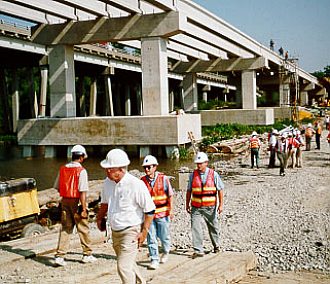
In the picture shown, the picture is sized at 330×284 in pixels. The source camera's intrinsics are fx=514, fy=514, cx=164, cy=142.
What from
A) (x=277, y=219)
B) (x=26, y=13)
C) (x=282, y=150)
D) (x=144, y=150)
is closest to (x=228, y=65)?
(x=144, y=150)

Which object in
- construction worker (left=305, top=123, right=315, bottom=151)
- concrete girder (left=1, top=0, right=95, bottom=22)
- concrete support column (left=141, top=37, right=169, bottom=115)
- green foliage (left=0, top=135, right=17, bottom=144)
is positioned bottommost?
construction worker (left=305, top=123, right=315, bottom=151)

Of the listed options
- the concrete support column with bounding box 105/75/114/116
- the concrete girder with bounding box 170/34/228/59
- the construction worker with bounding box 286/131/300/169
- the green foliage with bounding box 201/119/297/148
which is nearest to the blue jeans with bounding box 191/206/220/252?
the construction worker with bounding box 286/131/300/169

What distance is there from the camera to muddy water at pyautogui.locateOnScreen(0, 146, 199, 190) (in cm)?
2208

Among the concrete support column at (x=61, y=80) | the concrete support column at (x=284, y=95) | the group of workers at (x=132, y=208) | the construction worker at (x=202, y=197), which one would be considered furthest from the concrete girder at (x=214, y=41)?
the group of workers at (x=132, y=208)

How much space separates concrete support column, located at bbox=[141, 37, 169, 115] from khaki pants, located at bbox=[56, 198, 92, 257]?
20886 millimetres

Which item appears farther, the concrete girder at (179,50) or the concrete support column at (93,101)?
the concrete support column at (93,101)

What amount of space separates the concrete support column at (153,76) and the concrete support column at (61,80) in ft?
17.9

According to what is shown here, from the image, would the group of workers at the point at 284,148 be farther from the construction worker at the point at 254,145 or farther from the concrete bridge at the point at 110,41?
the concrete bridge at the point at 110,41

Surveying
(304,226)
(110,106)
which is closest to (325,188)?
(304,226)

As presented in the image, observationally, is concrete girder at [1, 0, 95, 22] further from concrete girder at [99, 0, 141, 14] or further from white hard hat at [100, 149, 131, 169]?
white hard hat at [100, 149, 131, 169]

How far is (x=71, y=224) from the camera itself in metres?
7.88

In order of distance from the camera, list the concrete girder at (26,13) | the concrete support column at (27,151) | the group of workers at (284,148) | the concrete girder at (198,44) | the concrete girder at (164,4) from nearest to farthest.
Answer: the group of workers at (284,148) → the concrete girder at (164,4) → the concrete girder at (26,13) → the concrete support column at (27,151) → the concrete girder at (198,44)

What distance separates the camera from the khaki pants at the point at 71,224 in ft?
25.5

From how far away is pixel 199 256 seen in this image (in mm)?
8258
